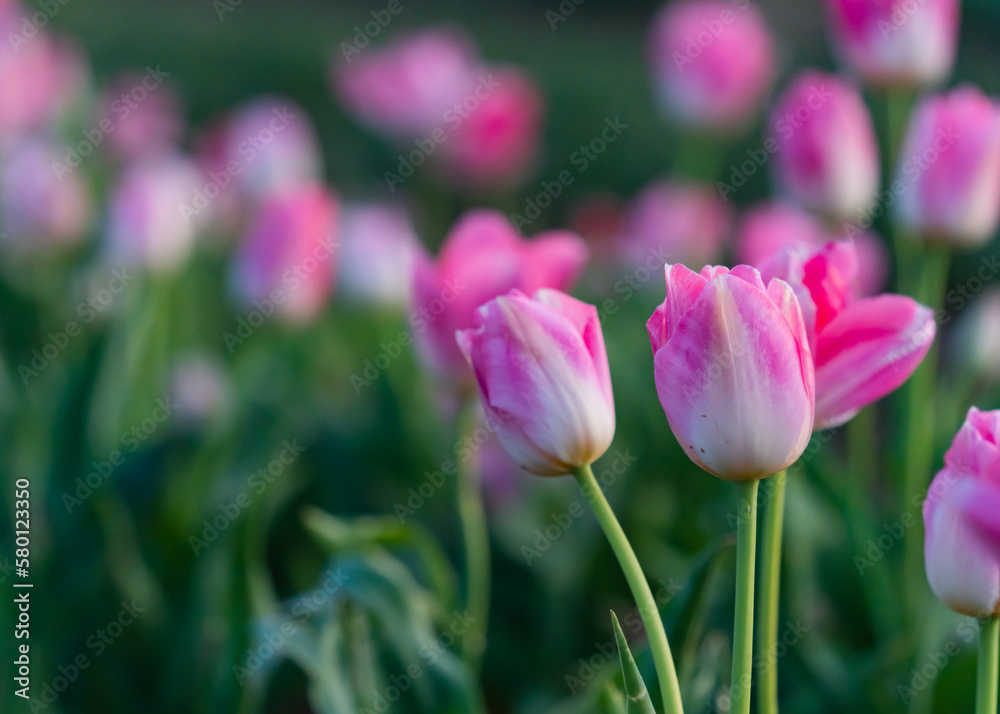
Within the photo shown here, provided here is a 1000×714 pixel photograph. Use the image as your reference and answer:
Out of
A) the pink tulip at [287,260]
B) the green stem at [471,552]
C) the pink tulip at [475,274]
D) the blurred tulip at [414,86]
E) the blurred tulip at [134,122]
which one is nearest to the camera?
the pink tulip at [475,274]

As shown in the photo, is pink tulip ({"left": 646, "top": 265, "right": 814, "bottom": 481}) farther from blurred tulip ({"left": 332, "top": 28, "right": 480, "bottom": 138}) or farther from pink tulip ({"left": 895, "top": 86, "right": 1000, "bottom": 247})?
blurred tulip ({"left": 332, "top": 28, "right": 480, "bottom": 138})

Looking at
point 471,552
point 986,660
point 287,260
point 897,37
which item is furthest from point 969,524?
point 287,260

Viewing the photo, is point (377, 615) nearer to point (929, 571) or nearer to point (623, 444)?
point (929, 571)

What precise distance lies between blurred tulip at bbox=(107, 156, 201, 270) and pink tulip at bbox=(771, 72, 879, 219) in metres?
1.00

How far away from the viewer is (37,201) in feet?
5.83

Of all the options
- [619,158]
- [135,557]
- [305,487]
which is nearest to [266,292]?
[305,487]

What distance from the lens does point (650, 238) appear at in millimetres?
2035

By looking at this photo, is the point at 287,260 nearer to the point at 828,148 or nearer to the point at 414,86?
the point at 828,148

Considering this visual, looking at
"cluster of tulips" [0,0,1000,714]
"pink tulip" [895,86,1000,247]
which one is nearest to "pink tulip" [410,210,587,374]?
"cluster of tulips" [0,0,1000,714]

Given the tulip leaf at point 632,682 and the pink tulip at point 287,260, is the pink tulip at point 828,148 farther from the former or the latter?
the tulip leaf at point 632,682

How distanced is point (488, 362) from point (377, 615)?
1.34 feet

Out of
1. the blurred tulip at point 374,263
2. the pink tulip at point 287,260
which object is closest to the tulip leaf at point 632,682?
the pink tulip at point 287,260

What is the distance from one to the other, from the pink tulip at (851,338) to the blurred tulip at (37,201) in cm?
159

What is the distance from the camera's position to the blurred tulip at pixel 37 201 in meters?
1.75
